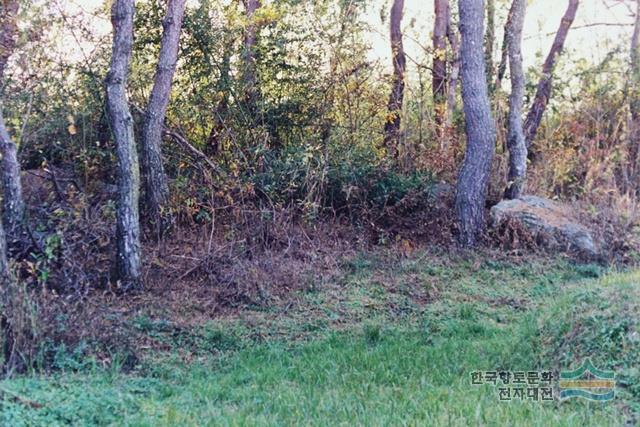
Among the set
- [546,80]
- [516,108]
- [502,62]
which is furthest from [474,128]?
[502,62]

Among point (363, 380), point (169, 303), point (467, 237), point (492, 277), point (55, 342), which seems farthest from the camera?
point (467, 237)

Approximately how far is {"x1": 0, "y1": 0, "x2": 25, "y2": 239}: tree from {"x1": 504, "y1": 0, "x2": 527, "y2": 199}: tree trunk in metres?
7.44

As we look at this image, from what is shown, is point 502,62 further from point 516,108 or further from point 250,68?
point 250,68

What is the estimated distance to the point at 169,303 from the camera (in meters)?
7.27

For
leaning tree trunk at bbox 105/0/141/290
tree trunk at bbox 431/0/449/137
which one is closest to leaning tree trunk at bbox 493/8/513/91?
tree trunk at bbox 431/0/449/137

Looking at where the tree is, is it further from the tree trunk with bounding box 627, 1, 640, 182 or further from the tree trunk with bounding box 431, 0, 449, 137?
the tree trunk with bounding box 627, 1, 640, 182

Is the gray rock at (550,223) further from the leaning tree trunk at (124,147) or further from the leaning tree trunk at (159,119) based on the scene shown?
the leaning tree trunk at (124,147)

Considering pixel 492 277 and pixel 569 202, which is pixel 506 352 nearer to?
pixel 492 277

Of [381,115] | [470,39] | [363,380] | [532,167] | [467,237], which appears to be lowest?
[363,380]

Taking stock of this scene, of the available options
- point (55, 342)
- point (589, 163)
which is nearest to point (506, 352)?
point (55, 342)

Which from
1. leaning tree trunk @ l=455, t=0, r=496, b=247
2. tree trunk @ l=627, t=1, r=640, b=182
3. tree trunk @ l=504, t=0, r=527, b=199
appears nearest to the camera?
leaning tree trunk @ l=455, t=0, r=496, b=247

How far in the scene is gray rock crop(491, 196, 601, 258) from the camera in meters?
9.59

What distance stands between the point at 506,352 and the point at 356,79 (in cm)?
646

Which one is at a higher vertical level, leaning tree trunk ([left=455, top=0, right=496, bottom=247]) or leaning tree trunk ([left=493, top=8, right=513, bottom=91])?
leaning tree trunk ([left=493, top=8, right=513, bottom=91])
